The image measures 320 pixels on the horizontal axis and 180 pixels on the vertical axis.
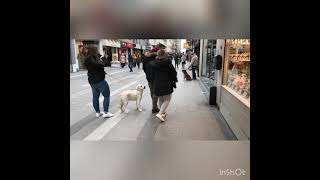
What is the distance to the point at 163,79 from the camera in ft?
7.16

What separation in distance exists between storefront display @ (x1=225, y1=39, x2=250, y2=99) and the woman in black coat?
0.60m

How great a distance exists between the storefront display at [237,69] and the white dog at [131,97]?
933 mm

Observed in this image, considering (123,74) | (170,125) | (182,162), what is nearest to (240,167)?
Answer: (182,162)

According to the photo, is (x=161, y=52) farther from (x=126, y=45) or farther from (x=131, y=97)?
(x=131, y=97)

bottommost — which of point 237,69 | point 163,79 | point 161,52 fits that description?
point 163,79

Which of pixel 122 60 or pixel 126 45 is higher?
pixel 126 45

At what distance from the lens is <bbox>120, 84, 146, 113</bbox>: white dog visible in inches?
84.4

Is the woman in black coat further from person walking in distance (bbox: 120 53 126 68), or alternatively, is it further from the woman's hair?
person walking in distance (bbox: 120 53 126 68)

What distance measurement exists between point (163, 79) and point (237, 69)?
1001 millimetres

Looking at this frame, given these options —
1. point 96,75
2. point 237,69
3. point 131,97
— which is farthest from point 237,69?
point 96,75

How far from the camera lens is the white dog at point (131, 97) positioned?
2144mm
